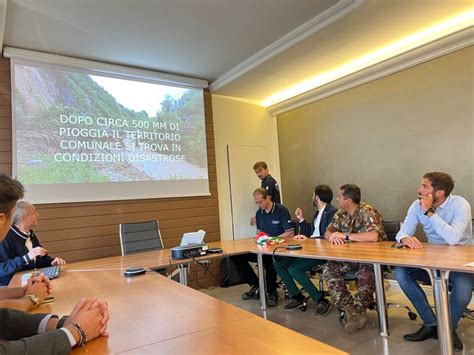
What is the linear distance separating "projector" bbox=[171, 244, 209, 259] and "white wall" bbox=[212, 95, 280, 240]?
205cm

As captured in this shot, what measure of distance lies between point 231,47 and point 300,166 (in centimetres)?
212

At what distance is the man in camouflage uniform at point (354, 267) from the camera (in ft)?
8.59

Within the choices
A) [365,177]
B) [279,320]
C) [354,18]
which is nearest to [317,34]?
[354,18]

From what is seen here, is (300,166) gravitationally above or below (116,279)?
above

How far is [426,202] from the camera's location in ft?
7.60

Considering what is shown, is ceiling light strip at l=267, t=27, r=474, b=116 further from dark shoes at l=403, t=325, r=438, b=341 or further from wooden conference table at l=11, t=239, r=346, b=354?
wooden conference table at l=11, t=239, r=346, b=354

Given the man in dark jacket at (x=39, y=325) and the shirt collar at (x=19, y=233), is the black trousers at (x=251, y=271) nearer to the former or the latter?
the shirt collar at (x=19, y=233)

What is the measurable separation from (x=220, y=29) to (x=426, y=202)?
241 cm

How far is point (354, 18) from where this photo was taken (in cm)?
310

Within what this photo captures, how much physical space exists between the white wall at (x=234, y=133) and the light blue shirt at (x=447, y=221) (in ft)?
9.04

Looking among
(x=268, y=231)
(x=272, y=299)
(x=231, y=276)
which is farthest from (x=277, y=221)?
(x=231, y=276)

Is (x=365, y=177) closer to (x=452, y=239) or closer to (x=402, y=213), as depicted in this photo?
(x=402, y=213)

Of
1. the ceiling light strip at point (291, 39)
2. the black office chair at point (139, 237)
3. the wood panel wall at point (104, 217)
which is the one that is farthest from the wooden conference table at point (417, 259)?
the ceiling light strip at point (291, 39)

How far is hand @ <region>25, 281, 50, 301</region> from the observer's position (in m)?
1.56
